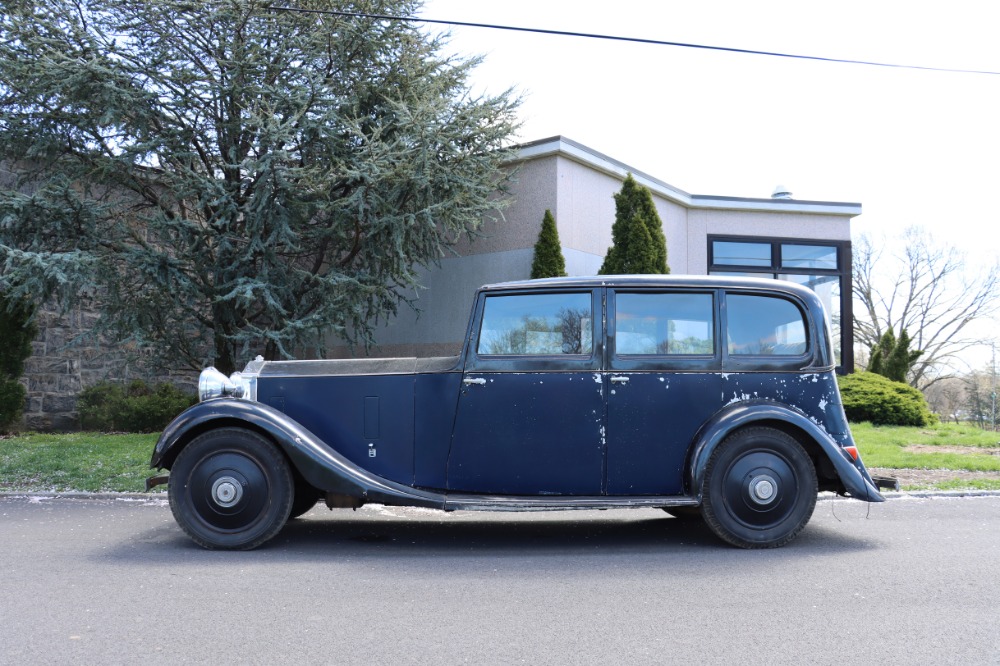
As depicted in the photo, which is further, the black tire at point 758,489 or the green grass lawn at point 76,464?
the green grass lawn at point 76,464

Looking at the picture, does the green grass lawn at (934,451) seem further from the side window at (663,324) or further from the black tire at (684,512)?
Result: the side window at (663,324)

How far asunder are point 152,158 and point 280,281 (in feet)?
9.27

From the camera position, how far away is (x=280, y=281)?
11852mm

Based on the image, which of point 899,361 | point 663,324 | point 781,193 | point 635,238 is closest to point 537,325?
point 663,324

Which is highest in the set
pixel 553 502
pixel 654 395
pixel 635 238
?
pixel 635 238

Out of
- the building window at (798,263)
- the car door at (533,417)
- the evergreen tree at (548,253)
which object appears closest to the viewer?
the car door at (533,417)

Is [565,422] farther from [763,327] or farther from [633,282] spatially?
[763,327]

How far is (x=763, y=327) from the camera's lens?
18.6ft

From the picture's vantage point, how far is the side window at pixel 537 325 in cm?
555

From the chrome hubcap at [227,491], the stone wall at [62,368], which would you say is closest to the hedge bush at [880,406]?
the chrome hubcap at [227,491]

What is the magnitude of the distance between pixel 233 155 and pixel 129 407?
17.5 feet

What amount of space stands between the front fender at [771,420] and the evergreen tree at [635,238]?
6.97 meters

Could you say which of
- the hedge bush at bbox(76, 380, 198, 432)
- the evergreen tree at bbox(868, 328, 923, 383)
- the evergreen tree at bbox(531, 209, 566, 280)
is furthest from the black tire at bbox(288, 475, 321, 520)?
the evergreen tree at bbox(868, 328, 923, 383)

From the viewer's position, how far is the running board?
17.0ft
